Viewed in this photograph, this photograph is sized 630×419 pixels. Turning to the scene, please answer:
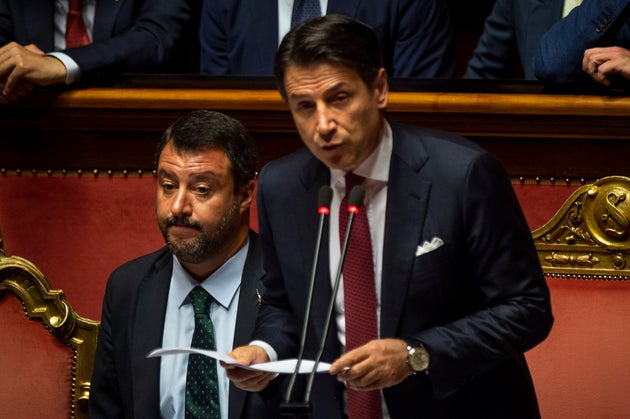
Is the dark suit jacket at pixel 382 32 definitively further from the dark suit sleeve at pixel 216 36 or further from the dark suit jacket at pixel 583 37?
the dark suit jacket at pixel 583 37

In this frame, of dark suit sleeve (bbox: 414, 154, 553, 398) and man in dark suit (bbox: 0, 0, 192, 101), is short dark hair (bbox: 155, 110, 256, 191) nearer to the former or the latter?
man in dark suit (bbox: 0, 0, 192, 101)

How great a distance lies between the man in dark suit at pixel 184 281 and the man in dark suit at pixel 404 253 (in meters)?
0.27

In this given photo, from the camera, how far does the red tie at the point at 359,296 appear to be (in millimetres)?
1304

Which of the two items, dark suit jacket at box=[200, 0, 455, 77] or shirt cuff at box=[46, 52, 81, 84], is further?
dark suit jacket at box=[200, 0, 455, 77]

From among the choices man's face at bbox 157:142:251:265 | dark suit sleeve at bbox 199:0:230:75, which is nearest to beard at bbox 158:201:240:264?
man's face at bbox 157:142:251:265

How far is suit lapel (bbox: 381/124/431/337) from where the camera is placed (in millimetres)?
1285

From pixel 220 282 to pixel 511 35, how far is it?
0.83 metres

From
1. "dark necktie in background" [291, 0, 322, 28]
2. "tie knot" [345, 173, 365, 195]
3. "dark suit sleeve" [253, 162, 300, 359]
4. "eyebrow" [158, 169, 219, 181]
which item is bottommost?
"dark suit sleeve" [253, 162, 300, 359]

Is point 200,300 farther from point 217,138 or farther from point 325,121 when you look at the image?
point 325,121

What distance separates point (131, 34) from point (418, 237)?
922mm

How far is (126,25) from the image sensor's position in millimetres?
2105

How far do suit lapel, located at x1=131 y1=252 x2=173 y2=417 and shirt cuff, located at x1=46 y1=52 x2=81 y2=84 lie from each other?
36 centimetres

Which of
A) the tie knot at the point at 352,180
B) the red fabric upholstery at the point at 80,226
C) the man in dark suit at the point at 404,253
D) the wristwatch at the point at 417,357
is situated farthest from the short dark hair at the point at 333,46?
the red fabric upholstery at the point at 80,226

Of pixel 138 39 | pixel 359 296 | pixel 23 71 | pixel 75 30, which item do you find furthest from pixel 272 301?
pixel 75 30
